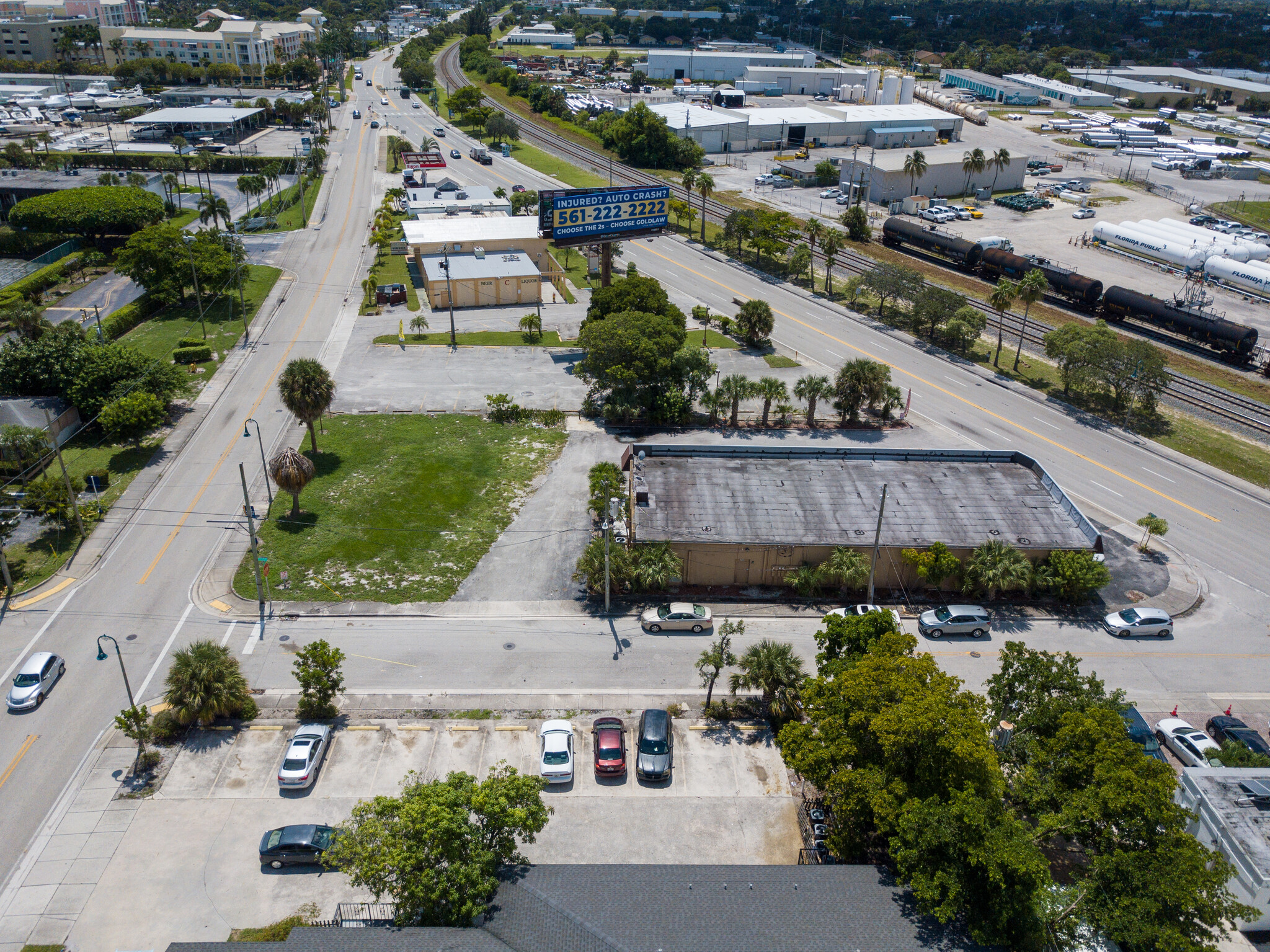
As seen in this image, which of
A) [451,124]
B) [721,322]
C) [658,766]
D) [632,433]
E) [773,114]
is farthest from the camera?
[451,124]

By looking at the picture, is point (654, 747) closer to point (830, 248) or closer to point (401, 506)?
point (401, 506)

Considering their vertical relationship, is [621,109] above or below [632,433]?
above

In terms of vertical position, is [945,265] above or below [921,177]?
below

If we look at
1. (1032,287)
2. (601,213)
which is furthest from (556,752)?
(1032,287)

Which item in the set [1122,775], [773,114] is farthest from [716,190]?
[1122,775]

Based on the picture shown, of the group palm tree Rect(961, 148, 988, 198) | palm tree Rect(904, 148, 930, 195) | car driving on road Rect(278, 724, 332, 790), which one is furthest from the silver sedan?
palm tree Rect(961, 148, 988, 198)

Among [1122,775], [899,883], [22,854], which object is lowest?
[22,854]

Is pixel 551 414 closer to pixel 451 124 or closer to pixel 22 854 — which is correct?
pixel 22 854

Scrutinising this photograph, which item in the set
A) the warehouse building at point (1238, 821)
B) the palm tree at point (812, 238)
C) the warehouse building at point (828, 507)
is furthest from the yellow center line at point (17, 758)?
the palm tree at point (812, 238)
